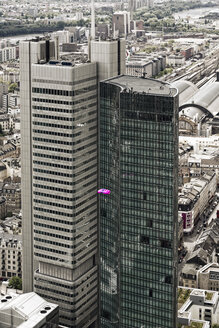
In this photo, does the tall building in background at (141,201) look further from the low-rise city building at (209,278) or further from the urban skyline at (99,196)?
the low-rise city building at (209,278)

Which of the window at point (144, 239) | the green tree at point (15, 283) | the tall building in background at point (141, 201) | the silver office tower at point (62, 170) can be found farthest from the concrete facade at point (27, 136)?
the window at point (144, 239)

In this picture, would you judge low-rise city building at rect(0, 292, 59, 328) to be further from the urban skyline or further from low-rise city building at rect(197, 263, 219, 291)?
low-rise city building at rect(197, 263, 219, 291)

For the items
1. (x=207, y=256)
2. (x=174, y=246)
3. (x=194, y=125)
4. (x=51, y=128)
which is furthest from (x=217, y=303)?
(x=194, y=125)

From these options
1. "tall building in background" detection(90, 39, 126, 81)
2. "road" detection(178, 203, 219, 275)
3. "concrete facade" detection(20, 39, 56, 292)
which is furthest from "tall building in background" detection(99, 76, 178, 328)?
"road" detection(178, 203, 219, 275)

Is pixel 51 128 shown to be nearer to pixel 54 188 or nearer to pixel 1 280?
pixel 54 188

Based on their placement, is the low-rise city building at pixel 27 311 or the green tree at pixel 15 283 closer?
the low-rise city building at pixel 27 311

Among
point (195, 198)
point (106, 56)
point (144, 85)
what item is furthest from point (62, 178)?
point (195, 198)

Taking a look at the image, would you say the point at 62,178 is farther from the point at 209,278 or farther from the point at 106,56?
the point at 209,278
